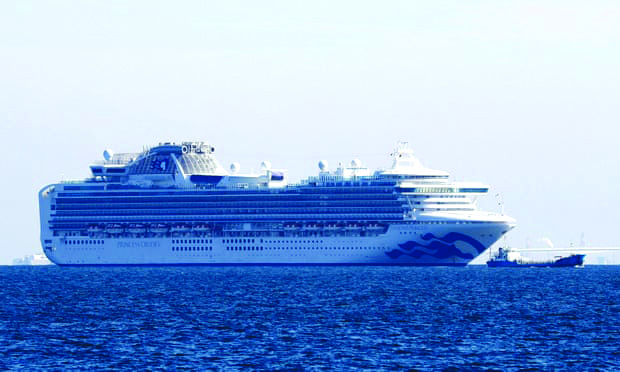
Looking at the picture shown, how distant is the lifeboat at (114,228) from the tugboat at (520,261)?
49416 millimetres

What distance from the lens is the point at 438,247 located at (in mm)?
149875

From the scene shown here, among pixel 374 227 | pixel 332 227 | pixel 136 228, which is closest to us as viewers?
pixel 374 227

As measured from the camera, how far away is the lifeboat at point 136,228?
168 meters

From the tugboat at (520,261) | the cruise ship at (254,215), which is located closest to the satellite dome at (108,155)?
the cruise ship at (254,215)

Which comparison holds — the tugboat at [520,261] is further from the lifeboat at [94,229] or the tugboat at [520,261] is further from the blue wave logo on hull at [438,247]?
the lifeboat at [94,229]

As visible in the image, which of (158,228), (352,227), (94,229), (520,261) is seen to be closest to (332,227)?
Result: (352,227)

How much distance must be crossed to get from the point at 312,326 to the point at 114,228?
97662 mm

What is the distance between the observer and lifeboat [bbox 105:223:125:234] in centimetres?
16812

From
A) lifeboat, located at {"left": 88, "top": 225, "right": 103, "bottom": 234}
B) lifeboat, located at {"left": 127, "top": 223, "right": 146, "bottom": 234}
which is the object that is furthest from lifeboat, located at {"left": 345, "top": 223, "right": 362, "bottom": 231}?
lifeboat, located at {"left": 88, "top": 225, "right": 103, "bottom": 234}

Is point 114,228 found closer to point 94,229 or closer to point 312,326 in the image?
point 94,229

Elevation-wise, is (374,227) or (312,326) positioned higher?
(374,227)

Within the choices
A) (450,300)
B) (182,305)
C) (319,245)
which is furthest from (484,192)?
(182,305)

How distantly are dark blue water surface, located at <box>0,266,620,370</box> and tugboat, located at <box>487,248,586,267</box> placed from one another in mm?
61233

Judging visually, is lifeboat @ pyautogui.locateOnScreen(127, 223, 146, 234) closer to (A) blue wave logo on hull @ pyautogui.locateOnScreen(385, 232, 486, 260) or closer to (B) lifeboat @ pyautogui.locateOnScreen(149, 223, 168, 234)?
(B) lifeboat @ pyautogui.locateOnScreen(149, 223, 168, 234)
